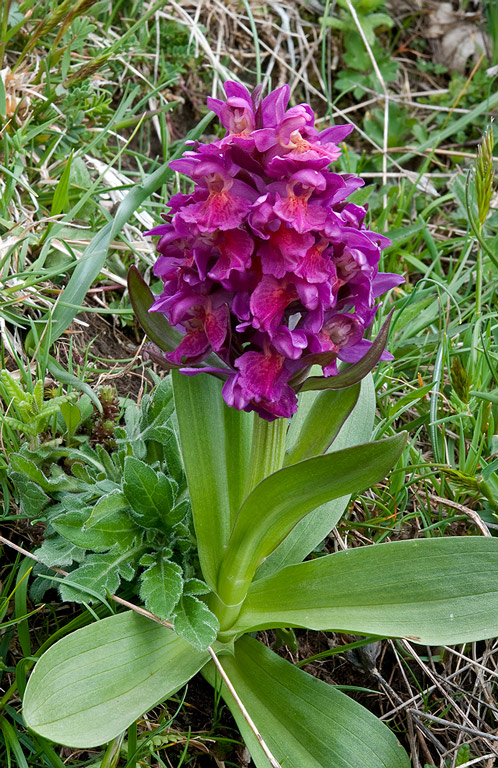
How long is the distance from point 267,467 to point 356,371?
0.31 m

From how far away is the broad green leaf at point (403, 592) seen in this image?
143 cm

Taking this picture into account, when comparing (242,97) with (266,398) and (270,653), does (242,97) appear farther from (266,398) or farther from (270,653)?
(270,653)

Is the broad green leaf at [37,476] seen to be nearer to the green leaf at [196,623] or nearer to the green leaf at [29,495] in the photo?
the green leaf at [29,495]

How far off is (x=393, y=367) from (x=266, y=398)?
107 cm

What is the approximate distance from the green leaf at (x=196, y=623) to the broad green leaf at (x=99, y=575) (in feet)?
0.44

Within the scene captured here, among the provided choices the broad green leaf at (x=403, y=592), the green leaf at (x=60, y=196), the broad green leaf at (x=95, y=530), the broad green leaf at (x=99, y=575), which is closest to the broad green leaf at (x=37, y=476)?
the broad green leaf at (x=95, y=530)

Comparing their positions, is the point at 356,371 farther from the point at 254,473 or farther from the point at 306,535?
the point at 306,535

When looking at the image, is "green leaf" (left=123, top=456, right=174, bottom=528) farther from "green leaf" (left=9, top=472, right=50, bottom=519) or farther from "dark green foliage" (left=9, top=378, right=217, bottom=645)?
"green leaf" (left=9, top=472, right=50, bottom=519)

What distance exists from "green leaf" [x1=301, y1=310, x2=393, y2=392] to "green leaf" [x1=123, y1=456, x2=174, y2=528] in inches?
14.9

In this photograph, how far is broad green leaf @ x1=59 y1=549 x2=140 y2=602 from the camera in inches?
58.8

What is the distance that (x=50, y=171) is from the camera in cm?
241

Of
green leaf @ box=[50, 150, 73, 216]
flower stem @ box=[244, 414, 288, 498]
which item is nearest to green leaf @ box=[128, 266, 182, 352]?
flower stem @ box=[244, 414, 288, 498]

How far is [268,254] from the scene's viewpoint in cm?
126

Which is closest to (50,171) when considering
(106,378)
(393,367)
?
(106,378)
